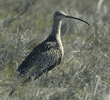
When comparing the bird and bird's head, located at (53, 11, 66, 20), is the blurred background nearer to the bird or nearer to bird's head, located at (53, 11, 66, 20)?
the bird

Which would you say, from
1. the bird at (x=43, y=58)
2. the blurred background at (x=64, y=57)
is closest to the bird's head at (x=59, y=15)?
the bird at (x=43, y=58)

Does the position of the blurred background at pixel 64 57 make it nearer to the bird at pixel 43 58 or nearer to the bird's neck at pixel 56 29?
the bird at pixel 43 58

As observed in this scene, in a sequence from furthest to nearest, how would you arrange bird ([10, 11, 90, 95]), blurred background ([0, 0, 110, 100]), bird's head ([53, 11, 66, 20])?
bird's head ([53, 11, 66, 20]) < bird ([10, 11, 90, 95]) < blurred background ([0, 0, 110, 100])

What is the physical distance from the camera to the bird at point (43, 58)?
3.79 m

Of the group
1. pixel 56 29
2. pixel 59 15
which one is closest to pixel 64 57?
pixel 56 29

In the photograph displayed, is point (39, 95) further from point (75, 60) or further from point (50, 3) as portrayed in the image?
point (50, 3)

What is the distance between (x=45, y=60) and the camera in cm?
396

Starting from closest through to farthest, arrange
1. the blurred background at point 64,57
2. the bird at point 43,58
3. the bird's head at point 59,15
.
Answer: the blurred background at point 64,57
the bird at point 43,58
the bird's head at point 59,15

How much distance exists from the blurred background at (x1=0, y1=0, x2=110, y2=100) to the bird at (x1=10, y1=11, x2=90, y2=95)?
19cm

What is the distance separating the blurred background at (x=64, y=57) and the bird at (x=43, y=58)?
19cm

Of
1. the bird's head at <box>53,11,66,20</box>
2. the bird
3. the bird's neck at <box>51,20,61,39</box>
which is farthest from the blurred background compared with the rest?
the bird's head at <box>53,11,66,20</box>

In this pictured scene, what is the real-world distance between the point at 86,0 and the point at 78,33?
257 cm

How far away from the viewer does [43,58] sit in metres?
3.92

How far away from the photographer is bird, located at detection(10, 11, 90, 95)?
12.4ft
